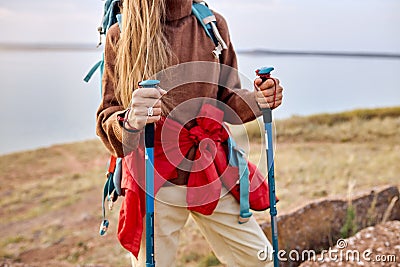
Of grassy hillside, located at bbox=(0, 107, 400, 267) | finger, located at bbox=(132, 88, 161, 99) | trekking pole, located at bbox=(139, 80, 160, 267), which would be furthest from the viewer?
grassy hillside, located at bbox=(0, 107, 400, 267)

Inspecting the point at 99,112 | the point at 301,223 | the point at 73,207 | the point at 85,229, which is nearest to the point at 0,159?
the point at 73,207

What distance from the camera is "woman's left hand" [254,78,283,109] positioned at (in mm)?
1854

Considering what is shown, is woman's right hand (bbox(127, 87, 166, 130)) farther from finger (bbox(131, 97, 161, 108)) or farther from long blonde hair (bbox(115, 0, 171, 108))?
long blonde hair (bbox(115, 0, 171, 108))

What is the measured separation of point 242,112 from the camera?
2.03 meters

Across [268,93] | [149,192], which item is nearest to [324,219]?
[268,93]

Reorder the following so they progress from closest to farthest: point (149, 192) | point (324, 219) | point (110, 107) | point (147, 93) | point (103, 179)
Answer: point (147, 93)
point (149, 192)
point (110, 107)
point (324, 219)
point (103, 179)

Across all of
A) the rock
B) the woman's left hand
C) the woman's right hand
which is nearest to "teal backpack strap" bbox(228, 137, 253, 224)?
the woman's left hand

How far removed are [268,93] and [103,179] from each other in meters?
4.11

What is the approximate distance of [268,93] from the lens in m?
1.86

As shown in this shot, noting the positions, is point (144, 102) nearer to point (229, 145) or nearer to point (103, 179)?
point (229, 145)

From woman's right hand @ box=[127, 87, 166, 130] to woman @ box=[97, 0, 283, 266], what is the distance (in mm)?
206

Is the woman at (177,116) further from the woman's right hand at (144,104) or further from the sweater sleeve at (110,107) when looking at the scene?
the woman's right hand at (144,104)

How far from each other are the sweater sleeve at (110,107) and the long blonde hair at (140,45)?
0.24ft

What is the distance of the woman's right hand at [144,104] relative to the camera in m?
1.60
